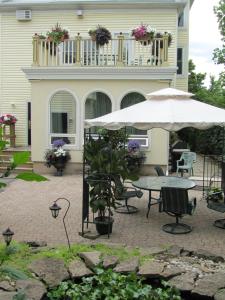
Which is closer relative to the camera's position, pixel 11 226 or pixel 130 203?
pixel 11 226

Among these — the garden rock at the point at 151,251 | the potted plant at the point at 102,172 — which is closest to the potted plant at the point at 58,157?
the potted plant at the point at 102,172

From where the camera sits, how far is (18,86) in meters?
19.2

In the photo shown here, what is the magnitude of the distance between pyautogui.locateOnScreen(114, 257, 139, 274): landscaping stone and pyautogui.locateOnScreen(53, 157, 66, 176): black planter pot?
8856 millimetres

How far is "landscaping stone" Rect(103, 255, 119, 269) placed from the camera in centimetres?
559

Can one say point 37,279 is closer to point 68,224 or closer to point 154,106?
point 68,224

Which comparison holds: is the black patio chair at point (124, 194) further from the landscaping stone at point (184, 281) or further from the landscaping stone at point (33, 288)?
the landscaping stone at point (33, 288)

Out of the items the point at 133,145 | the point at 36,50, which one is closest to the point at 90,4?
the point at 36,50

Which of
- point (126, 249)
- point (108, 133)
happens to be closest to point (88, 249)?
point (126, 249)

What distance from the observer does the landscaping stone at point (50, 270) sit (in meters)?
5.17

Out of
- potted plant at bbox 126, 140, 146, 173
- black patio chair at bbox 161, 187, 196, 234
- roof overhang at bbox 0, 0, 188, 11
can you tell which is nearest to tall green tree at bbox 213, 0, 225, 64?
roof overhang at bbox 0, 0, 188, 11

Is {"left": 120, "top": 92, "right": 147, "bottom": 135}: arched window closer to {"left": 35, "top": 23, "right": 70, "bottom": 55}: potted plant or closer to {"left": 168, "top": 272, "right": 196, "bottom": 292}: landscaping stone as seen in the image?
{"left": 35, "top": 23, "right": 70, "bottom": 55}: potted plant

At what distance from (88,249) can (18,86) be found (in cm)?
1417

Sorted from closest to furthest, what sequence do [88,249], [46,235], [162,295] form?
[162,295] < [88,249] < [46,235]

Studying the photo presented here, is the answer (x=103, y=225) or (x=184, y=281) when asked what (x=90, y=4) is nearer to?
(x=103, y=225)
